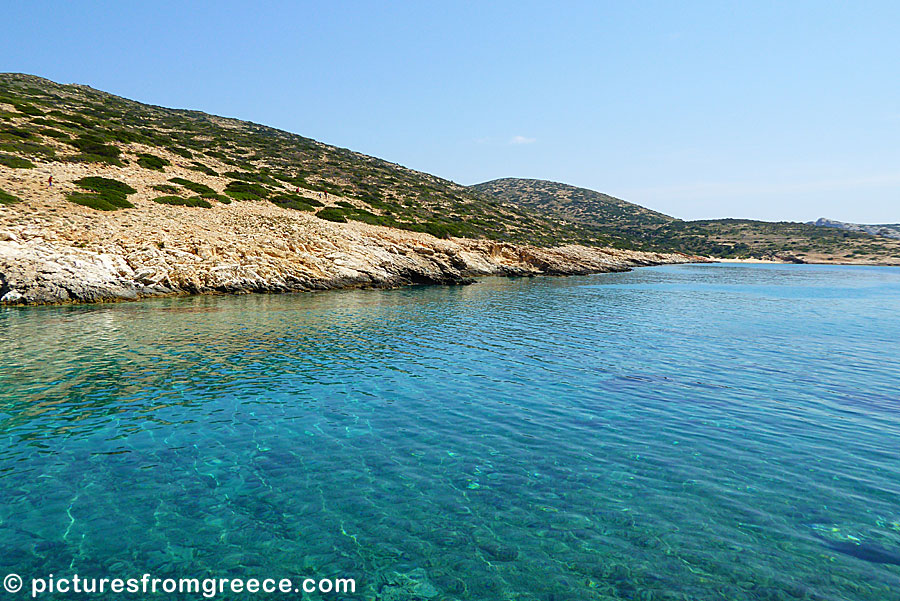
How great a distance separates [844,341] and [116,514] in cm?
3665

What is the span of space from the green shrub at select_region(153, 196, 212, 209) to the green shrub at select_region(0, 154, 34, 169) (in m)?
12.6

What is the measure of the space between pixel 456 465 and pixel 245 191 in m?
69.2

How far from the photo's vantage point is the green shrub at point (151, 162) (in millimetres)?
68188

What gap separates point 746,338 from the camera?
30625 millimetres

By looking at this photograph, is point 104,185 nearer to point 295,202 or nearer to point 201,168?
point 295,202

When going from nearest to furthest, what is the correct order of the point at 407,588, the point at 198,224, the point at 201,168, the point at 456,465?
the point at 407,588
the point at 456,465
the point at 198,224
the point at 201,168

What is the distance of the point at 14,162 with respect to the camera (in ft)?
171

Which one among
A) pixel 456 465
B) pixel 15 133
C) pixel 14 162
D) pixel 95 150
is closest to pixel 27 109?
pixel 15 133

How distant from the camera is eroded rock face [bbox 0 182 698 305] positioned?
123ft

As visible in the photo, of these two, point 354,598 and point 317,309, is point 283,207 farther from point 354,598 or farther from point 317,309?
point 354,598

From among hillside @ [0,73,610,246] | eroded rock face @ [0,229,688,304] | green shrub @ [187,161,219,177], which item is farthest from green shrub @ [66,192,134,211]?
green shrub @ [187,161,219,177]

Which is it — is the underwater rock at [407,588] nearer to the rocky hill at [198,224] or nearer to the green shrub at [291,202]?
the rocky hill at [198,224]
